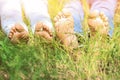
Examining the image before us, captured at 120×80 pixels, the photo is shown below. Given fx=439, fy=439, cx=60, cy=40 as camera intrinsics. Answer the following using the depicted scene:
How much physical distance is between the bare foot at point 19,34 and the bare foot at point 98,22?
1.03ft

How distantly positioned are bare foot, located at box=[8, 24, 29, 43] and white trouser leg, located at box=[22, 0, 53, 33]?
9 centimetres

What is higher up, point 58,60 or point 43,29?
point 43,29

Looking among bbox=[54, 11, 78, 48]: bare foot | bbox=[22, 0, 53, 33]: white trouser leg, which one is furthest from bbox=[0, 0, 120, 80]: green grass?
bbox=[22, 0, 53, 33]: white trouser leg

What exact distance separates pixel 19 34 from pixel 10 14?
0.20 m

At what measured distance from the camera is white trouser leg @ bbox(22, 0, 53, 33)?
2.18 metres

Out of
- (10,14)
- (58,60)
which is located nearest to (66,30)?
(58,60)

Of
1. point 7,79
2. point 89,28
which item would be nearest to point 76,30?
point 89,28

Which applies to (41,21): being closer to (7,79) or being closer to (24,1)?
(24,1)

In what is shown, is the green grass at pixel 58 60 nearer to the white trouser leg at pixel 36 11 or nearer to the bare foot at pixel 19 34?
the bare foot at pixel 19 34

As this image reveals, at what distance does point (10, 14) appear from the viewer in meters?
2.21

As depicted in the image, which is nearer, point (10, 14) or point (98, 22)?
point (98, 22)

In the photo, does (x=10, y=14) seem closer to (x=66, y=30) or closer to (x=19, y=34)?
(x=19, y=34)

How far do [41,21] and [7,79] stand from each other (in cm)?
→ 42

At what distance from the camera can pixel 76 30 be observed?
2.13 metres
